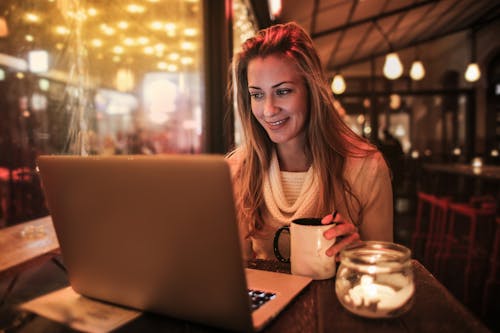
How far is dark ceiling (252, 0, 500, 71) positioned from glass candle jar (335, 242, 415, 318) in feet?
10.9

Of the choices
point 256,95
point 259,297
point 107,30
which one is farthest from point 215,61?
point 259,297

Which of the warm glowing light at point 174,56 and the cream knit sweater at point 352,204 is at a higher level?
the warm glowing light at point 174,56

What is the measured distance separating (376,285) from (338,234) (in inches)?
7.1

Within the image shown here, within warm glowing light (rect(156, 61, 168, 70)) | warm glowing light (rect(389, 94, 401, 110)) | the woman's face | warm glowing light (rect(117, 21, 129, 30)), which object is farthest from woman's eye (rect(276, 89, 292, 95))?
warm glowing light (rect(389, 94, 401, 110))

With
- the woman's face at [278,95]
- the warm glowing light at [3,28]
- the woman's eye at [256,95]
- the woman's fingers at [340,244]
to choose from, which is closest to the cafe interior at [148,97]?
the warm glowing light at [3,28]

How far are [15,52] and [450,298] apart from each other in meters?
1.28

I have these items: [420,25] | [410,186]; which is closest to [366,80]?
[420,25]

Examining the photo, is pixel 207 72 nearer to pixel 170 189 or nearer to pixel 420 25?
pixel 170 189

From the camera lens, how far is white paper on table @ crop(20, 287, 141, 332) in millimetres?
651

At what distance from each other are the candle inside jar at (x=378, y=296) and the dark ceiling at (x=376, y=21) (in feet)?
11.0

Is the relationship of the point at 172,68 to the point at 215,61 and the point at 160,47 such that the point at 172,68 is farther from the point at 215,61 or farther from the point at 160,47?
the point at 215,61

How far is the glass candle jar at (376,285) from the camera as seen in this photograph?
65cm

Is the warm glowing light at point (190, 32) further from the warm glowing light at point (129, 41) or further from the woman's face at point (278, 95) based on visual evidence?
the woman's face at point (278, 95)

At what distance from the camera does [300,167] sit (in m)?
1.48
